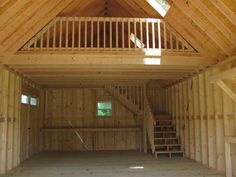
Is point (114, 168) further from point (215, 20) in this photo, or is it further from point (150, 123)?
point (215, 20)

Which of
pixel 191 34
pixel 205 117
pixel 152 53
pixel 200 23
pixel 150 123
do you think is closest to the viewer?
pixel 200 23

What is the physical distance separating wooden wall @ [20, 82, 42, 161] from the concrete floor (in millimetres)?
702

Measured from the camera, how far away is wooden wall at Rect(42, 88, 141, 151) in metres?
11.2

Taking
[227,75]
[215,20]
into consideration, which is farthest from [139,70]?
[227,75]

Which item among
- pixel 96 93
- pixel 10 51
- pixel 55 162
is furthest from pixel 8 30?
pixel 96 93

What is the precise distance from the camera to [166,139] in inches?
359

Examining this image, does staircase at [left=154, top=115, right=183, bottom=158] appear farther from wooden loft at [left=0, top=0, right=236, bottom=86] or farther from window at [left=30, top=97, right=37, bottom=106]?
window at [left=30, top=97, right=37, bottom=106]

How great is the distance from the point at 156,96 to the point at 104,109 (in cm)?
254

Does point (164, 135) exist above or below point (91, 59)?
below

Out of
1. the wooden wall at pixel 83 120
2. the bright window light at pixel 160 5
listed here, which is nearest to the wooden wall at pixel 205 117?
the bright window light at pixel 160 5

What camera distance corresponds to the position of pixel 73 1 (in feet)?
22.2

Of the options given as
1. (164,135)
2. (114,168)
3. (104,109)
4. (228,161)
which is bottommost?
(114,168)

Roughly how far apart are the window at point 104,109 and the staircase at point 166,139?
7.88 ft

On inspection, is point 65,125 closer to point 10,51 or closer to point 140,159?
point 140,159
